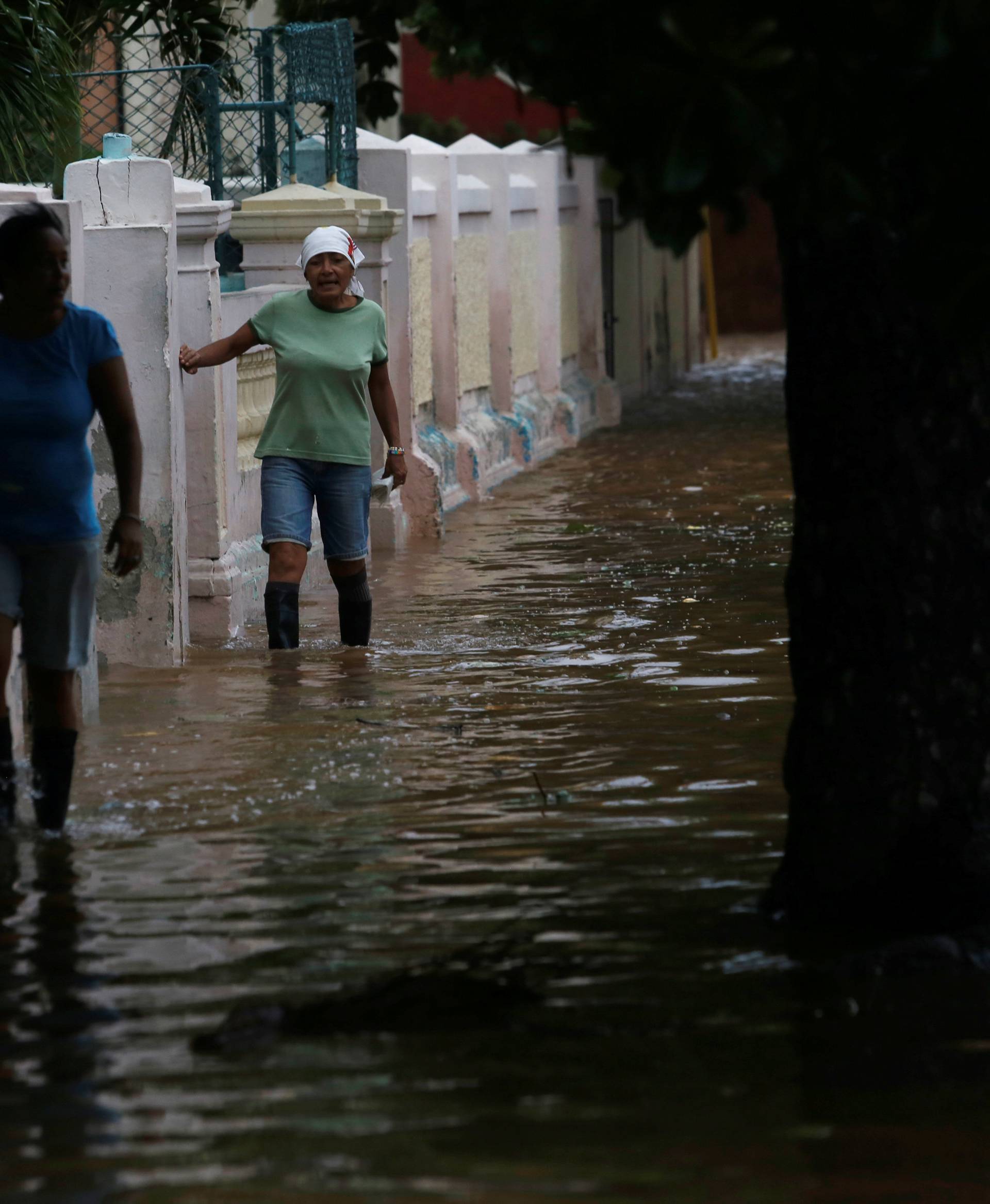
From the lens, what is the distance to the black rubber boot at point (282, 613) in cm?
906

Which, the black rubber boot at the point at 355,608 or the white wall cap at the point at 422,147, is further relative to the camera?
the white wall cap at the point at 422,147

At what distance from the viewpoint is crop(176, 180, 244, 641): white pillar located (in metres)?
9.55

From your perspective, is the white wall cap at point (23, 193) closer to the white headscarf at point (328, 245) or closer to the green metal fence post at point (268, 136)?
the white headscarf at point (328, 245)

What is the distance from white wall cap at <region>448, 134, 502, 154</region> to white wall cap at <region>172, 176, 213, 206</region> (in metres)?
→ 7.63

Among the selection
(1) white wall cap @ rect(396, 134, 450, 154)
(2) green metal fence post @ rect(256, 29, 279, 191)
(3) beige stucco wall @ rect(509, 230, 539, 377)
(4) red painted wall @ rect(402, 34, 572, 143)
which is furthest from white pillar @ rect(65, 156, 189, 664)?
(4) red painted wall @ rect(402, 34, 572, 143)

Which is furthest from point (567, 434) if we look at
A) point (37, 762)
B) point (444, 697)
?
point (37, 762)

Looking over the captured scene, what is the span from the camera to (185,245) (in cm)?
941

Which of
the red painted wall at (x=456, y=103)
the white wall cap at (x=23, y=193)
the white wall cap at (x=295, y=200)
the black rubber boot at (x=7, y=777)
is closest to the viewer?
the black rubber boot at (x=7, y=777)

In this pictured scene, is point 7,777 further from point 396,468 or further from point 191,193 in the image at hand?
point 191,193

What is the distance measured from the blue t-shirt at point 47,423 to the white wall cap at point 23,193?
1.29m

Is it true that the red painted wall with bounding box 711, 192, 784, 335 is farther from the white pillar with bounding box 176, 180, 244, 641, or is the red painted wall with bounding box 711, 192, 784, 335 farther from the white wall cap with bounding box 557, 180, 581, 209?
the white pillar with bounding box 176, 180, 244, 641

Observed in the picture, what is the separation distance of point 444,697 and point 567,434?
36.9 feet

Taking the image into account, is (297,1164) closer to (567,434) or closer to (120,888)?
(120,888)

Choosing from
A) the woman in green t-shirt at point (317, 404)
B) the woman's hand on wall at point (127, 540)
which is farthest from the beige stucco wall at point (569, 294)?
the woman's hand on wall at point (127, 540)
